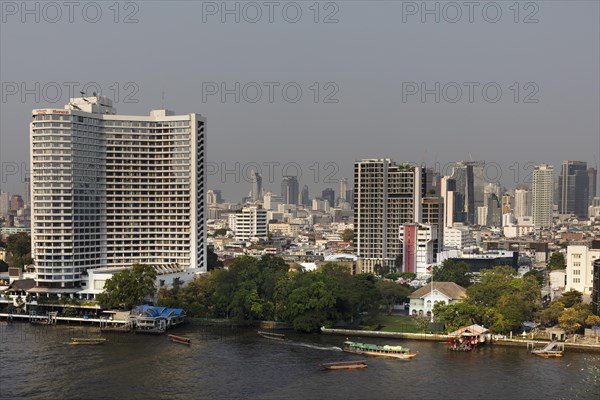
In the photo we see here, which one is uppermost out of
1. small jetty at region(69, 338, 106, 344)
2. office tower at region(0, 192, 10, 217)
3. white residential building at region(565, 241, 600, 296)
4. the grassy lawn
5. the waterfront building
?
office tower at region(0, 192, 10, 217)

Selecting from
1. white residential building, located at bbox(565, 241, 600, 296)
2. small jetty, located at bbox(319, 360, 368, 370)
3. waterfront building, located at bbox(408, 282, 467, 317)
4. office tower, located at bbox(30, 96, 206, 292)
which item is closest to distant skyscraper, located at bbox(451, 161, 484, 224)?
white residential building, located at bbox(565, 241, 600, 296)

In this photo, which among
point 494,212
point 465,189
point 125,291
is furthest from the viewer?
point 494,212

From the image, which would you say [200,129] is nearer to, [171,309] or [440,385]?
[171,309]

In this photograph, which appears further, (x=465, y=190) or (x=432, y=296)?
(x=465, y=190)

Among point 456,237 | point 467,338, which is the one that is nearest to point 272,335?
point 467,338

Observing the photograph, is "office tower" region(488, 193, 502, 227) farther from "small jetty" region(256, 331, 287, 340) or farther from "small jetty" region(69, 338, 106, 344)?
"small jetty" region(69, 338, 106, 344)

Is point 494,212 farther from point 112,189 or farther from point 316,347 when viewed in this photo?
point 316,347
